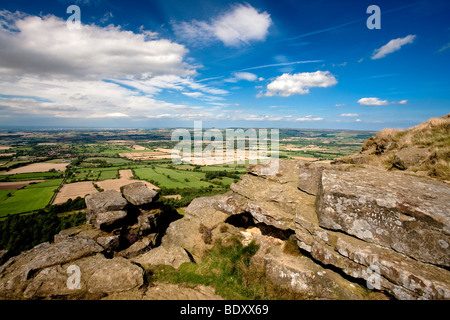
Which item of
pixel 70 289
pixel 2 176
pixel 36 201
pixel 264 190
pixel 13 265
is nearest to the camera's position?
pixel 70 289

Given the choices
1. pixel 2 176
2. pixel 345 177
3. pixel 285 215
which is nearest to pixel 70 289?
pixel 285 215

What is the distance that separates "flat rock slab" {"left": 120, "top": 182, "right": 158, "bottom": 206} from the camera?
16723 mm

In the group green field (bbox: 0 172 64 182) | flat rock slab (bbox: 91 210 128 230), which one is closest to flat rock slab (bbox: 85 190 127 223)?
flat rock slab (bbox: 91 210 128 230)

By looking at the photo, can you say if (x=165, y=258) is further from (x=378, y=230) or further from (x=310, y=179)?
(x=378, y=230)

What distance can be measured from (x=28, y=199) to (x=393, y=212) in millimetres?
65297

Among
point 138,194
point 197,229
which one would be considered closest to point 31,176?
point 138,194

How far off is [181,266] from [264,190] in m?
5.78

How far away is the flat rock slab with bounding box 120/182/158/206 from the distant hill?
53.4ft

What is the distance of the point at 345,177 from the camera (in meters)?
7.81

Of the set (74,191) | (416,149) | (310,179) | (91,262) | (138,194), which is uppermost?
(416,149)

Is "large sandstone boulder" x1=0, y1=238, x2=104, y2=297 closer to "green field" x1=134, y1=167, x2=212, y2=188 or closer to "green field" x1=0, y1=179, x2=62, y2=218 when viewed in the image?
"green field" x1=0, y1=179, x2=62, y2=218

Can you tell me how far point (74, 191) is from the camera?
4962cm
